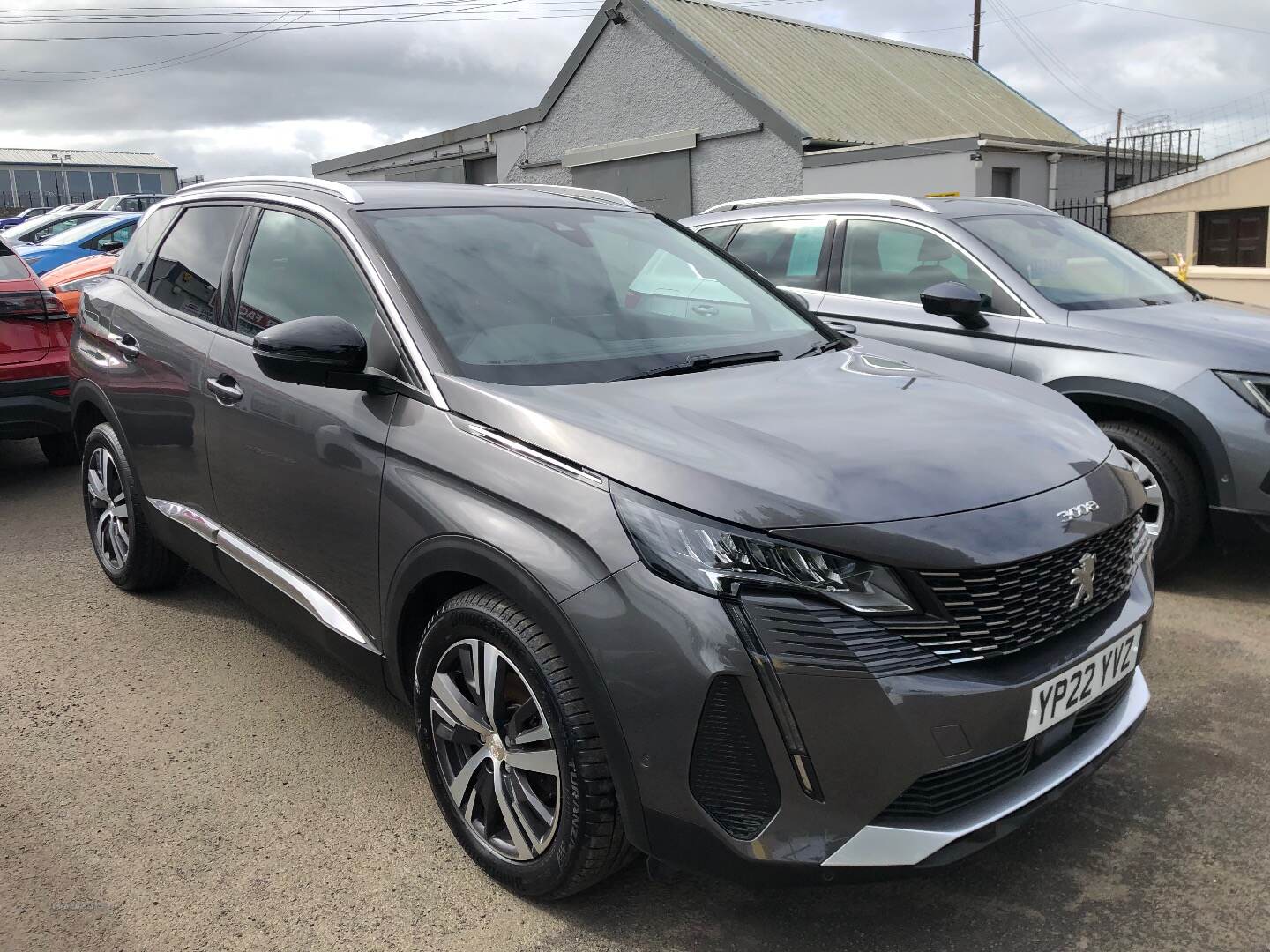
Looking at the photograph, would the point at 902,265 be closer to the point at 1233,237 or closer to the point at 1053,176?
the point at 1053,176

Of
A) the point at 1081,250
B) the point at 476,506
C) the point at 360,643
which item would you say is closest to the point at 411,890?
the point at 360,643

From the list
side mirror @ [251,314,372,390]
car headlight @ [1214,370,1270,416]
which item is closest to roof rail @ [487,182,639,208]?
side mirror @ [251,314,372,390]

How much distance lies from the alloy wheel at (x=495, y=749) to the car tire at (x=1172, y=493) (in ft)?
9.83

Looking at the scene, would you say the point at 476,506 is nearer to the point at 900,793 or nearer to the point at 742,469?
the point at 742,469

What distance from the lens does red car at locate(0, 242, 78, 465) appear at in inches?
250

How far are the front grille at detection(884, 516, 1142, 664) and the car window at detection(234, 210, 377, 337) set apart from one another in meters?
1.69

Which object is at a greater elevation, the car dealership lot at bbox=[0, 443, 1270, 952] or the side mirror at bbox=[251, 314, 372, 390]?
the side mirror at bbox=[251, 314, 372, 390]

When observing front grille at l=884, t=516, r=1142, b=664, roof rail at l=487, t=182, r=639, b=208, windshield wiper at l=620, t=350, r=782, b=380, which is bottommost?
front grille at l=884, t=516, r=1142, b=664

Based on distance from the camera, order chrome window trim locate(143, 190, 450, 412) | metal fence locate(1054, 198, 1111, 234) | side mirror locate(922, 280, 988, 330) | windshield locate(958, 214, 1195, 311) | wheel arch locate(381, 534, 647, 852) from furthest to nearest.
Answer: metal fence locate(1054, 198, 1111, 234) < windshield locate(958, 214, 1195, 311) < side mirror locate(922, 280, 988, 330) < chrome window trim locate(143, 190, 450, 412) < wheel arch locate(381, 534, 647, 852)

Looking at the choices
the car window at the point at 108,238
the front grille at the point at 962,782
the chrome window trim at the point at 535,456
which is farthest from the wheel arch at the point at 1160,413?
the car window at the point at 108,238

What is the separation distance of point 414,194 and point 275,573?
1.28 meters

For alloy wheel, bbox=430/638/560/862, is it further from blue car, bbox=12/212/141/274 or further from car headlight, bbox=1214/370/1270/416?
blue car, bbox=12/212/141/274

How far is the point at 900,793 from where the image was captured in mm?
2021

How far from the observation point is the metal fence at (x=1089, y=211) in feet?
61.0
